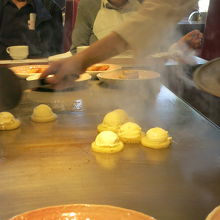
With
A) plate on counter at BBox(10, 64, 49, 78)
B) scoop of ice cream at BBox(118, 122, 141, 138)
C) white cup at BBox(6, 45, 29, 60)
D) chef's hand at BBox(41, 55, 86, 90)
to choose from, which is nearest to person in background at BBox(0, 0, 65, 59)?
white cup at BBox(6, 45, 29, 60)

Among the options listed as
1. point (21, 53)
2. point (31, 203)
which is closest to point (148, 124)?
point (31, 203)

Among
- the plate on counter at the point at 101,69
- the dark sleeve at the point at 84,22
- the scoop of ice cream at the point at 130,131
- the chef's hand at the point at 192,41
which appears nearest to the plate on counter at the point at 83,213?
the scoop of ice cream at the point at 130,131

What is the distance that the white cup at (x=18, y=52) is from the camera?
9.19ft

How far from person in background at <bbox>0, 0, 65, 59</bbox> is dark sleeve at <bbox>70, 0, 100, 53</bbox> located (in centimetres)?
50

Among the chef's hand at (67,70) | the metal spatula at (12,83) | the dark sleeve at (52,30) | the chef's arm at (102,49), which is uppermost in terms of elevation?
the chef's arm at (102,49)

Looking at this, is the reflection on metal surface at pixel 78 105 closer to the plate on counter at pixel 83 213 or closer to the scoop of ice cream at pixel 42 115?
the scoop of ice cream at pixel 42 115

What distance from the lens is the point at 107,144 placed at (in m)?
1.44

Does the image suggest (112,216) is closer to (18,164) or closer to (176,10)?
(18,164)

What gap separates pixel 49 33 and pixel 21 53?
5.15 feet

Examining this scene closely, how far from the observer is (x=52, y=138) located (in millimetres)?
1580

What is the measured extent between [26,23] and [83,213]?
349 centimetres

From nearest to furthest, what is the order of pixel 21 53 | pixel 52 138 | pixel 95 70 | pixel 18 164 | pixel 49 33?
pixel 18 164, pixel 52 138, pixel 95 70, pixel 21 53, pixel 49 33

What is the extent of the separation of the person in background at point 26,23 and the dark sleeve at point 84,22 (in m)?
0.50

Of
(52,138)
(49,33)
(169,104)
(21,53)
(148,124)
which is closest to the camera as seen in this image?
(52,138)
